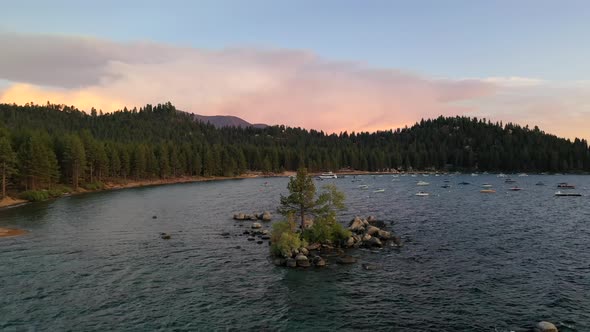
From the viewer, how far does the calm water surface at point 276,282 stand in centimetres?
3394

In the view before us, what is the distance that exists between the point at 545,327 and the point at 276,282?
25443mm

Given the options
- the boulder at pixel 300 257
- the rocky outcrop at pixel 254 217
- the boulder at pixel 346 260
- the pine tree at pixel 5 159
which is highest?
the pine tree at pixel 5 159

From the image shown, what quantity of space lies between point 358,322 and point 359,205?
80.8m

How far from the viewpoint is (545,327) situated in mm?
30859

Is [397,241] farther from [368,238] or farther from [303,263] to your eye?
[303,263]

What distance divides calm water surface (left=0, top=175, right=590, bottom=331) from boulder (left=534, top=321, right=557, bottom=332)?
3.32ft

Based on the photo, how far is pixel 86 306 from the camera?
3653 centimetres

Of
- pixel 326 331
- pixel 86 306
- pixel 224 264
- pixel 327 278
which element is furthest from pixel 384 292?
pixel 86 306

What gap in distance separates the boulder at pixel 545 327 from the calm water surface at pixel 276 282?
1013 mm

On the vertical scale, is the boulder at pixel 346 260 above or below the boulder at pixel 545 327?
above

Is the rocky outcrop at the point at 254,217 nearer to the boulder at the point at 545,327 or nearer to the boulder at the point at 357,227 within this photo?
the boulder at the point at 357,227

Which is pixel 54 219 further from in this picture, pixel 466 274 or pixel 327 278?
pixel 466 274

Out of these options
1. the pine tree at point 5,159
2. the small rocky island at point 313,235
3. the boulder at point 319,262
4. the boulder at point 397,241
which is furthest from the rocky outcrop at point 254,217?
the pine tree at point 5,159

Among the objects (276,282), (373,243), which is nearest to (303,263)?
(276,282)
